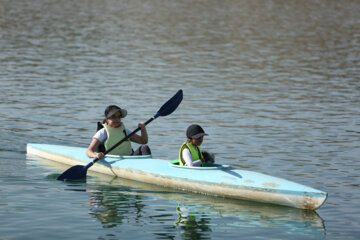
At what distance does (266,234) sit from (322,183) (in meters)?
3.21

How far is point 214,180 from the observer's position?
1198 cm

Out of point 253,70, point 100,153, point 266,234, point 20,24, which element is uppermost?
point 20,24

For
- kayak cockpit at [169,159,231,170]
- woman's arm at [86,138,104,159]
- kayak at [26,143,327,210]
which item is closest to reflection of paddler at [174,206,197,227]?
kayak at [26,143,327,210]

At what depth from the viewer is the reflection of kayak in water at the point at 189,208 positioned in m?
10.8

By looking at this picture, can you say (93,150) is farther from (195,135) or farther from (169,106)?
(195,135)

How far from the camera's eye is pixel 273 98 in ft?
71.8

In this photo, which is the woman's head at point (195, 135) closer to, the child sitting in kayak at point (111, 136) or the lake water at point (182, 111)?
the lake water at point (182, 111)

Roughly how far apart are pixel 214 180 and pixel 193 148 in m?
0.66

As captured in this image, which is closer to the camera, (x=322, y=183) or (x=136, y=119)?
(x=322, y=183)

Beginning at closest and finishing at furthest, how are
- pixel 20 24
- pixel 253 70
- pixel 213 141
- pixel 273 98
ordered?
pixel 213 141 → pixel 273 98 → pixel 253 70 → pixel 20 24

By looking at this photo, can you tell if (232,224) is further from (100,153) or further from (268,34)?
Result: (268,34)

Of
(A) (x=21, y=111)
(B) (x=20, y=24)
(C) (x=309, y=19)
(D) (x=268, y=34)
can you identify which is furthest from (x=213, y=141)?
(C) (x=309, y=19)

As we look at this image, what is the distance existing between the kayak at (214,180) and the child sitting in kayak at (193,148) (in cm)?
12

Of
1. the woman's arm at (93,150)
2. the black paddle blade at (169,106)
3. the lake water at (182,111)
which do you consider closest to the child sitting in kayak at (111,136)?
the woman's arm at (93,150)
